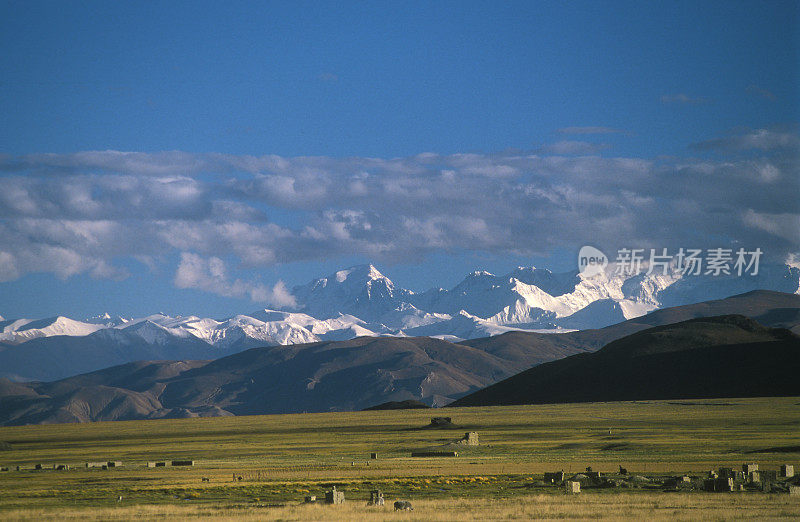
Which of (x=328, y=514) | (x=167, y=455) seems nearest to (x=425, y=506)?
(x=328, y=514)

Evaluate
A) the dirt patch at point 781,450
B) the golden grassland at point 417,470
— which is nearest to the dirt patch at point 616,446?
the golden grassland at point 417,470

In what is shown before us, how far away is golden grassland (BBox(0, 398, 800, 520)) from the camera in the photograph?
56.8m

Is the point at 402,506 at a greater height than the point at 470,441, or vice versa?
the point at 470,441

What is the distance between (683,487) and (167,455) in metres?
79.2

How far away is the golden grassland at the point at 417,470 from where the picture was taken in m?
56.8

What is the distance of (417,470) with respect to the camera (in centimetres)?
8819

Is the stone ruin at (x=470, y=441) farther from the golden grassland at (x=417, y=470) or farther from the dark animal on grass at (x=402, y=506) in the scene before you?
the dark animal on grass at (x=402, y=506)

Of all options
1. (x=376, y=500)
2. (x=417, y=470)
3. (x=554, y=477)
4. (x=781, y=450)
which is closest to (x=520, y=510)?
(x=376, y=500)

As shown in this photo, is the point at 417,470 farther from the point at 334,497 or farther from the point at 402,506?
the point at 402,506

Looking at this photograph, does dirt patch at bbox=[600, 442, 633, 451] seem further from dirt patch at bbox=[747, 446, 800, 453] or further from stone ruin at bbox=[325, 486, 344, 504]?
stone ruin at bbox=[325, 486, 344, 504]

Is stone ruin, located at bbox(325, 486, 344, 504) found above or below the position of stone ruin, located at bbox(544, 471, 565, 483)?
below

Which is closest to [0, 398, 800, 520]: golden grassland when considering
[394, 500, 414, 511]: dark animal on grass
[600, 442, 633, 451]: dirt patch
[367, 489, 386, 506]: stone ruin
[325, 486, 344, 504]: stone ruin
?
[600, 442, 633, 451]: dirt patch

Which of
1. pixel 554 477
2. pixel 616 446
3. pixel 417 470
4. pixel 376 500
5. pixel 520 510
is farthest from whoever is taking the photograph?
pixel 616 446

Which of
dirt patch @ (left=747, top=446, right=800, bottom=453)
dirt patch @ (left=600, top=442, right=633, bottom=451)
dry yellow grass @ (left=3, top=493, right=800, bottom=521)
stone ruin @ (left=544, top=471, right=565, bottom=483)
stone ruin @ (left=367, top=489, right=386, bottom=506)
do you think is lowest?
dry yellow grass @ (left=3, top=493, right=800, bottom=521)
